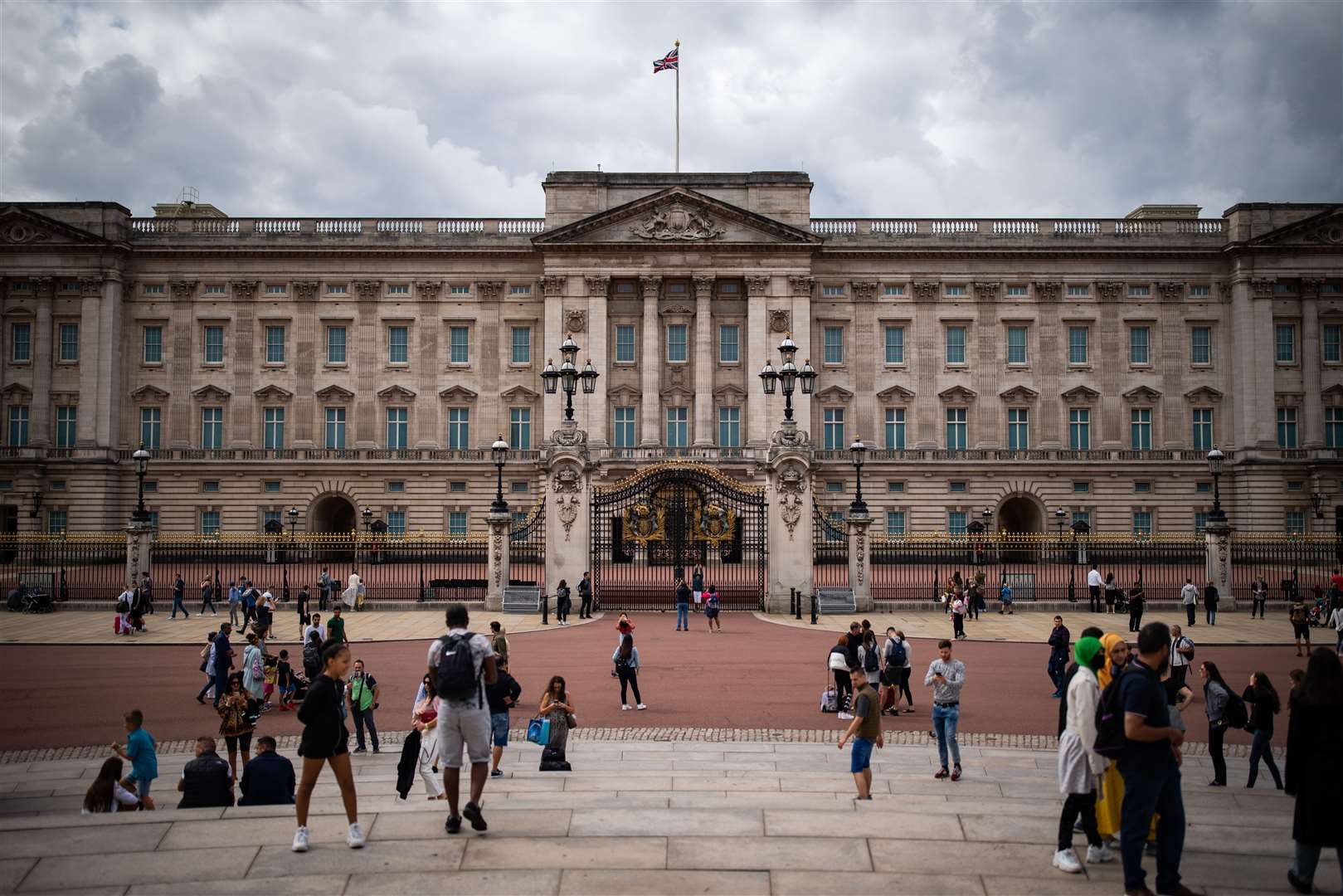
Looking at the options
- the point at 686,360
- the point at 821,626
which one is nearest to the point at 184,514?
the point at 686,360

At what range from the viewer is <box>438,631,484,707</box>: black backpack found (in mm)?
8570

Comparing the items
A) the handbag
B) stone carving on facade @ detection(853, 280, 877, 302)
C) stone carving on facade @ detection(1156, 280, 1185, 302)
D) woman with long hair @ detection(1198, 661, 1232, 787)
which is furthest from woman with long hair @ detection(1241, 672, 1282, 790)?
stone carving on facade @ detection(1156, 280, 1185, 302)

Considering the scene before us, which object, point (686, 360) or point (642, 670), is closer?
point (642, 670)

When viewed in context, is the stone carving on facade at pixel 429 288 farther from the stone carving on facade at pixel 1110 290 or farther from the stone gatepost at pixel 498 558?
the stone carving on facade at pixel 1110 290

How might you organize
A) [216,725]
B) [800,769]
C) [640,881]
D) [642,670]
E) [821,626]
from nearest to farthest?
[640,881]
[800,769]
[216,725]
[642,670]
[821,626]

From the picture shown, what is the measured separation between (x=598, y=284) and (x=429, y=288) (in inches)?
400

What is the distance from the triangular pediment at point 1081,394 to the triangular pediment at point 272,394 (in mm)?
44888

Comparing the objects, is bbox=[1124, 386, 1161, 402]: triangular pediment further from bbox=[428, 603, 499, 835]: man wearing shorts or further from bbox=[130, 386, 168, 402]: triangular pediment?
bbox=[130, 386, 168, 402]: triangular pediment

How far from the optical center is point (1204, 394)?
56406 millimetres

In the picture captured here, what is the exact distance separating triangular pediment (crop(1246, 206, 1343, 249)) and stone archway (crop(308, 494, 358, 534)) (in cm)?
5396

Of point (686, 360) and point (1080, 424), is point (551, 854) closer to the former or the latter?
point (686, 360)

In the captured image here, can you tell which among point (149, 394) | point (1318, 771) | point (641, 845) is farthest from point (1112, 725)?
point (149, 394)

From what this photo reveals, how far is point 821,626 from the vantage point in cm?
2809

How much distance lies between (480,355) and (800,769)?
47522 millimetres
